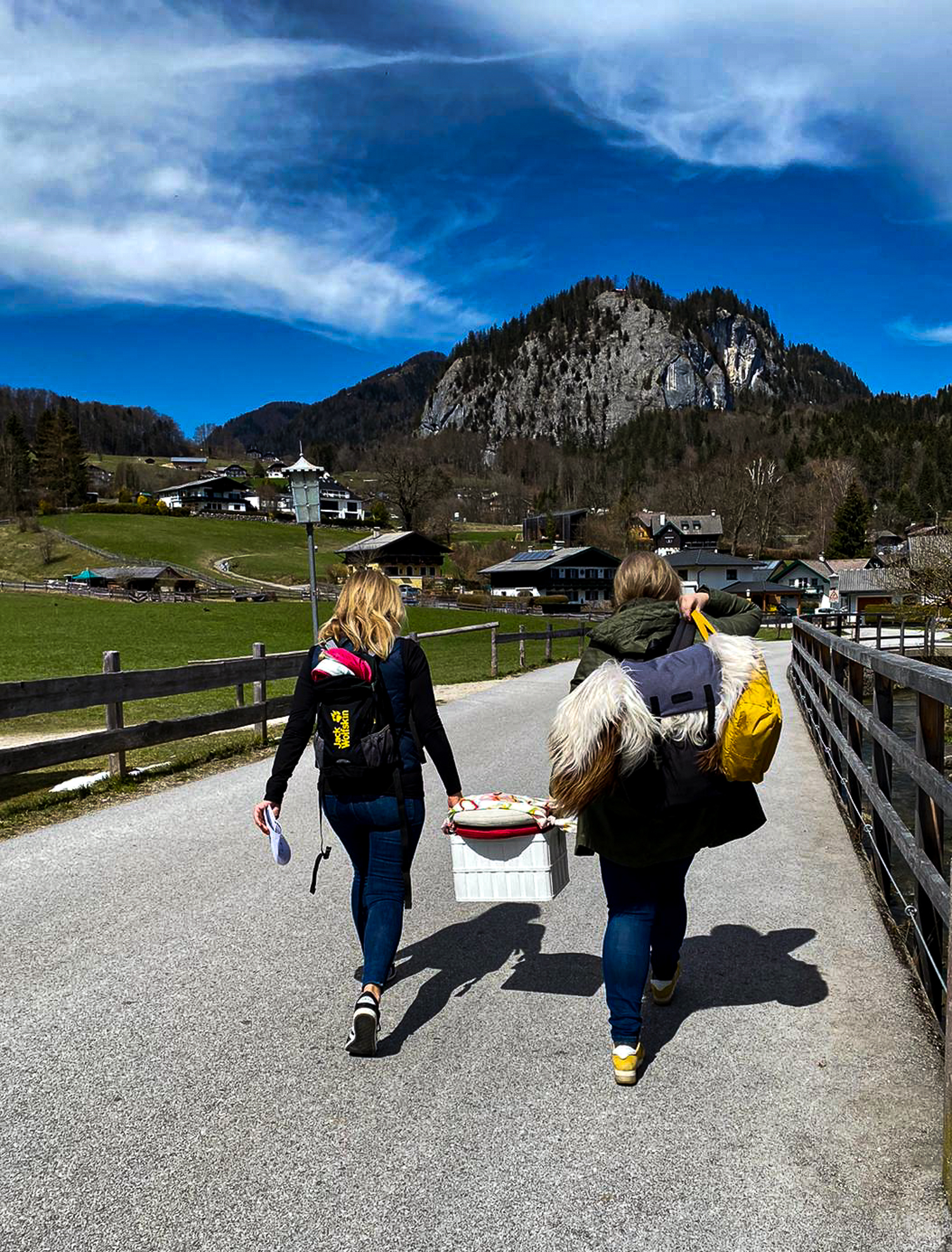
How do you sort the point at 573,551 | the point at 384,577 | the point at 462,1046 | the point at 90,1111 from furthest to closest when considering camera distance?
the point at 573,551 < the point at 384,577 < the point at 462,1046 < the point at 90,1111

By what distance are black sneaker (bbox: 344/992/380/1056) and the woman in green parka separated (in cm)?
90

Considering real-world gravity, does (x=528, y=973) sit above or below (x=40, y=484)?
below

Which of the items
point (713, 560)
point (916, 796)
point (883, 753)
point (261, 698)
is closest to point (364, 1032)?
point (916, 796)

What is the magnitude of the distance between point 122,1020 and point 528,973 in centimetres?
178

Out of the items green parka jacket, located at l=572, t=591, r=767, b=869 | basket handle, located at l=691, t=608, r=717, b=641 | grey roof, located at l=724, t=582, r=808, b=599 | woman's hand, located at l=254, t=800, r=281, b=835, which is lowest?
grey roof, located at l=724, t=582, r=808, b=599

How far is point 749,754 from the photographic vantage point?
10.5ft

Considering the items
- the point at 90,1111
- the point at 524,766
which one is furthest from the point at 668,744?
the point at 524,766

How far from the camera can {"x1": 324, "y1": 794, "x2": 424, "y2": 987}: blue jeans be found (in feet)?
12.1

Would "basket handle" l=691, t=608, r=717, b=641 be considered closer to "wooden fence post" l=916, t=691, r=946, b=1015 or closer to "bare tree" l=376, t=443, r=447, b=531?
"wooden fence post" l=916, t=691, r=946, b=1015

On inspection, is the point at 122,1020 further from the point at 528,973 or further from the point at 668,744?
the point at 668,744

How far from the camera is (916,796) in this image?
14.9 ft

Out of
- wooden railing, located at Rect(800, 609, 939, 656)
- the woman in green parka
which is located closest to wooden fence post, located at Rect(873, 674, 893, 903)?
the woman in green parka

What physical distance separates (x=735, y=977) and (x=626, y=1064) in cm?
120

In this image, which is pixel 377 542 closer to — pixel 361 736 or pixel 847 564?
pixel 847 564
